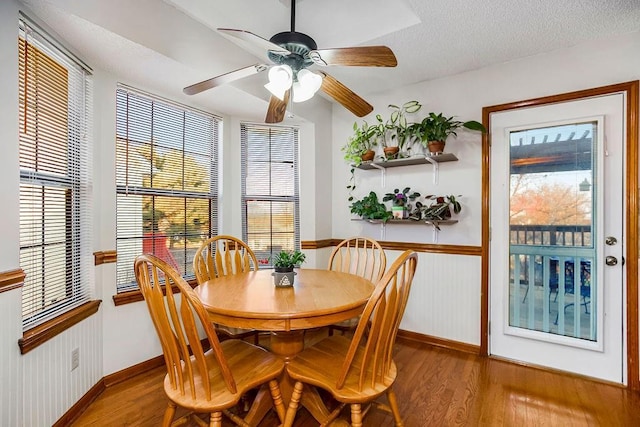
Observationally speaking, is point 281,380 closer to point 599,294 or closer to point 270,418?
point 270,418

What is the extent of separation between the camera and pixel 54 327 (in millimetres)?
1608

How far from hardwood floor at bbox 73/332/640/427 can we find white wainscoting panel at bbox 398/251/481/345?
0.34 metres

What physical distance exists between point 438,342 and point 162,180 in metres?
2.82

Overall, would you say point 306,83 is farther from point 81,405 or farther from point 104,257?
point 81,405

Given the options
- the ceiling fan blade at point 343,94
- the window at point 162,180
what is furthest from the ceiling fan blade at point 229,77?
the window at point 162,180

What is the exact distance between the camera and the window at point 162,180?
7.49 feet

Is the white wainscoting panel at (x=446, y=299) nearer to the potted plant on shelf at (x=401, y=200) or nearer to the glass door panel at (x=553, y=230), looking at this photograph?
the glass door panel at (x=553, y=230)

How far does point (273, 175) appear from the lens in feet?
10.7

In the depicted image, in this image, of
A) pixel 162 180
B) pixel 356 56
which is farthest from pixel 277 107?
pixel 162 180

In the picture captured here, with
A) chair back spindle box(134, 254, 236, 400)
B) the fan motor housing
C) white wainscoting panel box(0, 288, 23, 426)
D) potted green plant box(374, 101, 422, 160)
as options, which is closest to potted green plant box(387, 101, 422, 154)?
potted green plant box(374, 101, 422, 160)

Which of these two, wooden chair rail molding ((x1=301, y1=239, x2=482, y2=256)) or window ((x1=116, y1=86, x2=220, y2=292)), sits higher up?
window ((x1=116, y1=86, x2=220, y2=292))

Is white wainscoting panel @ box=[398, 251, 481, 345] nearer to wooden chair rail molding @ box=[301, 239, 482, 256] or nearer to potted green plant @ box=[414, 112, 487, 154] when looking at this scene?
wooden chair rail molding @ box=[301, 239, 482, 256]

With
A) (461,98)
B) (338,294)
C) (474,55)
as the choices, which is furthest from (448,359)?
(474,55)

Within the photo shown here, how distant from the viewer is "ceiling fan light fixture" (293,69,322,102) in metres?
1.61
